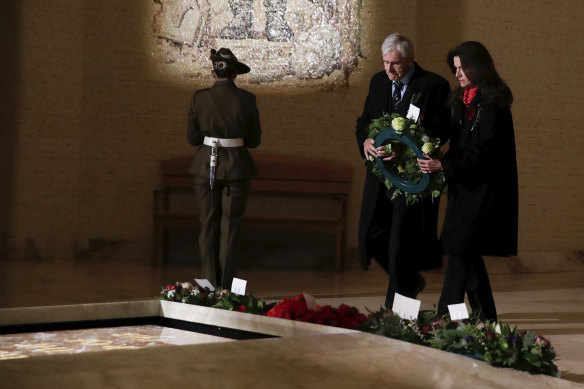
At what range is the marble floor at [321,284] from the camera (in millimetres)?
6773

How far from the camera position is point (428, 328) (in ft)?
14.6

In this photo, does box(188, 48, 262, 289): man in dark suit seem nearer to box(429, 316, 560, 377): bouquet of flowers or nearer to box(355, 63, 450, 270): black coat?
box(355, 63, 450, 270): black coat

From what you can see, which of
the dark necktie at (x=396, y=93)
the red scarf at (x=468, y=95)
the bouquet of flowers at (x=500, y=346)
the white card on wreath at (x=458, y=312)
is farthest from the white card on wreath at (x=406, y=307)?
the dark necktie at (x=396, y=93)

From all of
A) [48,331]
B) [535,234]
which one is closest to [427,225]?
[48,331]

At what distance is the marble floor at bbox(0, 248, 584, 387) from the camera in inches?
267

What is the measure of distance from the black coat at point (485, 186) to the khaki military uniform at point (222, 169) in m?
2.15

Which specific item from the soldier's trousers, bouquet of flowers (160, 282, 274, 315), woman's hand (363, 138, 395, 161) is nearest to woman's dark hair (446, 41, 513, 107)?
woman's hand (363, 138, 395, 161)

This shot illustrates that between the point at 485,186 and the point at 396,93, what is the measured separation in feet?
3.24

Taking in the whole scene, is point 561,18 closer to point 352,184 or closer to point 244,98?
point 352,184

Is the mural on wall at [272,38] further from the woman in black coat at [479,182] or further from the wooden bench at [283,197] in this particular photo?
the woman in black coat at [479,182]

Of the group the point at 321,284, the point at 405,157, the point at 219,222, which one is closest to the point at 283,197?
the point at 321,284

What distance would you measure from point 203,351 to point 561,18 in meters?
8.28

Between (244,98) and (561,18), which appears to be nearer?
(244,98)

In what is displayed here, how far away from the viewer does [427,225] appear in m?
5.48
